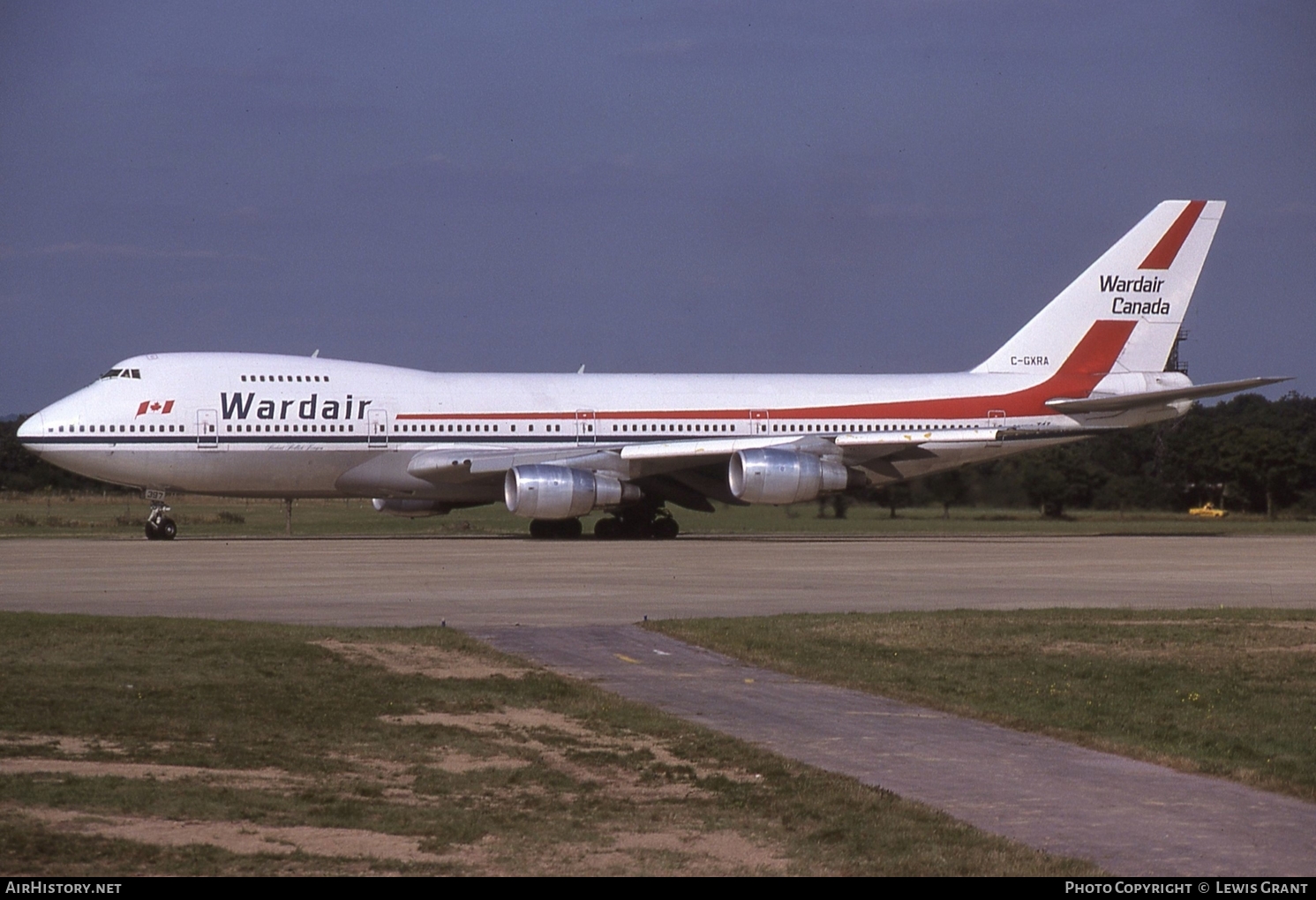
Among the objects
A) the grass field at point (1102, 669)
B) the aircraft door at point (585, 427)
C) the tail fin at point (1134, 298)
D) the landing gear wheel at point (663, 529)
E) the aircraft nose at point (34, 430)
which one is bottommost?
the grass field at point (1102, 669)

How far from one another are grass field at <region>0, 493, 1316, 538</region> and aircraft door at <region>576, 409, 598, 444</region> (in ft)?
15.6

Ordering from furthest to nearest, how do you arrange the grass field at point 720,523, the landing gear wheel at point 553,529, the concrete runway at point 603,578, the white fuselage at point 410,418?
the grass field at point 720,523 → the landing gear wheel at point 553,529 → the white fuselage at point 410,418 → the concrete runway at point 603,578

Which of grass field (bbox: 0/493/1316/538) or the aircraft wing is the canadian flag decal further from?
the aircraft wing

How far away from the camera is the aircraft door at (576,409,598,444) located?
37250 millimetres

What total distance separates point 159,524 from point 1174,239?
2655 cm

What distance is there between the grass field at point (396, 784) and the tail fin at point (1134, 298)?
30.3m

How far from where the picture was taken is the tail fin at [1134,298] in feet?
133

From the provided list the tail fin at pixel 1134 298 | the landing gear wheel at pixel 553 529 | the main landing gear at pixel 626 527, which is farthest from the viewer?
the tail fin at pixel 1134 298

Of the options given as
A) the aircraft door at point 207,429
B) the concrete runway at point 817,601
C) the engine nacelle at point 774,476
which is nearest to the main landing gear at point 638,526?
the concrete runway at point 817,601

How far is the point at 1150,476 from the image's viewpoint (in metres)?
54.6

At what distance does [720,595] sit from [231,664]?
9.04 m

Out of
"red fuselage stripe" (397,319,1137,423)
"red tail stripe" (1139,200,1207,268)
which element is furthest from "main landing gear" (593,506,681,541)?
"red tail stripe" (1139,200,1207,268)

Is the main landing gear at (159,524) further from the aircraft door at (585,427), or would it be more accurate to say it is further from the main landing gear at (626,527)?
the aircraft door at (585,427)

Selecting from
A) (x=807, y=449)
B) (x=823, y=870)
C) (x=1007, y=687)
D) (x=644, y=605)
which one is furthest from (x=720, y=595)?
(x=807, y=449)
